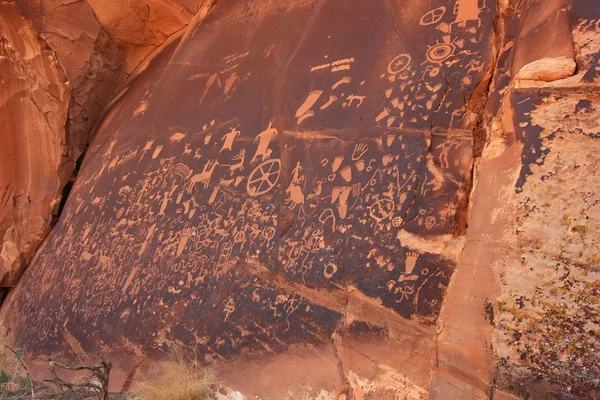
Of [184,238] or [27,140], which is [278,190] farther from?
[27,140]

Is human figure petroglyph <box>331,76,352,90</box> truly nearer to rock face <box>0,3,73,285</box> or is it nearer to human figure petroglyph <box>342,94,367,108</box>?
human figure petroglyph <box>342,94,367,108</box>

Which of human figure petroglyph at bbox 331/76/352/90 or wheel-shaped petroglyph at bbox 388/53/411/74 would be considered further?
human figure petroglyph at bbox 331/76/352/90

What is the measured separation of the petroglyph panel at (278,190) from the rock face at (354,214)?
12 mm

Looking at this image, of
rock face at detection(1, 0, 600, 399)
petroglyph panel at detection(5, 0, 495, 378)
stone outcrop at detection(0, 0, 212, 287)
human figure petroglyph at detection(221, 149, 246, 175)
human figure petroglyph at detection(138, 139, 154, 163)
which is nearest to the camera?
rock face at detection(1, 0, 600, 399)

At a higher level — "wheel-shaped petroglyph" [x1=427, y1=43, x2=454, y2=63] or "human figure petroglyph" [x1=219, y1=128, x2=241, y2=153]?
Result: "wheel-shaped petroglyph" [x1=427, y1=43, x2=454, y2=63]

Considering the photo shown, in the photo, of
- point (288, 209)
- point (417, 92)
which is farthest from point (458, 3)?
point (288, 209)

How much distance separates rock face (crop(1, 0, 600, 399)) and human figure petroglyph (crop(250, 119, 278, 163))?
2 cm

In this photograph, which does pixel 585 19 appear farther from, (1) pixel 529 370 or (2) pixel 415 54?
→ (1) pixel 529 370

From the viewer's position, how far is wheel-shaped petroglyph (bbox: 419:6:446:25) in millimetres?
2846

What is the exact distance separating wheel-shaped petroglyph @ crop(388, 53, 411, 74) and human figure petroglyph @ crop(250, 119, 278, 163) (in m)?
0.75

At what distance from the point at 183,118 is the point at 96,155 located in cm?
126

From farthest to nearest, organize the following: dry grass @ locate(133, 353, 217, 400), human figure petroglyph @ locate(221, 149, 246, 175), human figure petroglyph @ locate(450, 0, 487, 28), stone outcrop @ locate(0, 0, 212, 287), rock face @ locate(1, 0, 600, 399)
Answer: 1. stone outcrop @ locate(0, 0, 212, 287)
2. human figure petroglyph @ locate(221, 149, 246, 175)
3. human figure petroglyph @ locate(450, 0, 487, 28)
4. dry grass @ locate(133, 353, 217, 400)
5. rock face @ locate(1, 0, 600, 399)

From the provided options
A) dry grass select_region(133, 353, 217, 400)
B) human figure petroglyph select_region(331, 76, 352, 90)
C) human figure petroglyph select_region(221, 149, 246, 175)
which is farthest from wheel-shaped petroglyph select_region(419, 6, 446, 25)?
dry grass select_region(133, 353, 217, 400)

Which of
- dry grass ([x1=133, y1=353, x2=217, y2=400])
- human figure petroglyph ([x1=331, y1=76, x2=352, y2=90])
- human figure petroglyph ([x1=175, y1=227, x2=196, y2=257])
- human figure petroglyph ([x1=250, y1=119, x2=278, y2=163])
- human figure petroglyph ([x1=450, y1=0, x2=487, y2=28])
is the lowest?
dry grass ([x1=133, y1=353, x2=217, y2=400])
